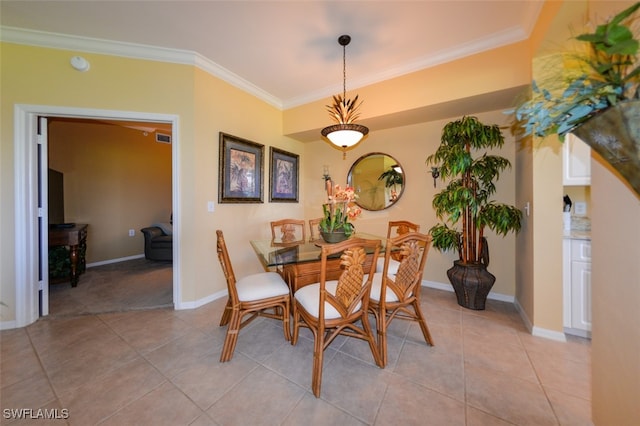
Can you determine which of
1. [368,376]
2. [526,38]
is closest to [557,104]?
[368,376]

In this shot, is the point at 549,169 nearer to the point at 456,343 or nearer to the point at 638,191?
the point at 638,191

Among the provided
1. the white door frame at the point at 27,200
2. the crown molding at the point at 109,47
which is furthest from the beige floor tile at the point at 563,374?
the white door frame at the point at 27,200

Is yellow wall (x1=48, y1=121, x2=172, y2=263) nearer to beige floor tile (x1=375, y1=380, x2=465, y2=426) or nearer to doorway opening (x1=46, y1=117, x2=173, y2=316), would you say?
doorway opening (x1=46, y1=117, x2=173, y2=316)

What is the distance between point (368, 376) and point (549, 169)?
2.29 metres

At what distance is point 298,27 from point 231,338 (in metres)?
2.80

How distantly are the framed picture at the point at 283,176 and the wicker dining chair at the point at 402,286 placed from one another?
7.81 feet

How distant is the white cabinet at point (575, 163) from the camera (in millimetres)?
1855

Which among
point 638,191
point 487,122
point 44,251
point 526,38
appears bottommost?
point 44,251

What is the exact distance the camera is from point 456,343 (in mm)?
1888

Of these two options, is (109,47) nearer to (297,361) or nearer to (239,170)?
(239,170)

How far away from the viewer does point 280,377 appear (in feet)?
5.00

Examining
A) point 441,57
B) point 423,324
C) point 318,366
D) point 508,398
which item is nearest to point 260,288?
point 318,366

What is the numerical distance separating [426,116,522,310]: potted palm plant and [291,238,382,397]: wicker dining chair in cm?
149

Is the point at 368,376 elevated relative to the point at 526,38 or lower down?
lower down
